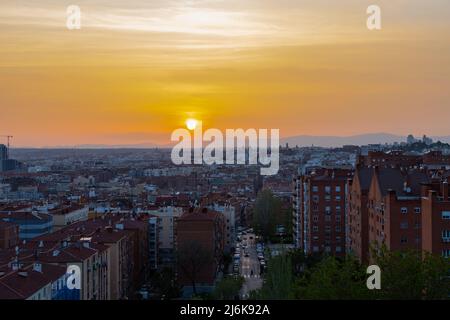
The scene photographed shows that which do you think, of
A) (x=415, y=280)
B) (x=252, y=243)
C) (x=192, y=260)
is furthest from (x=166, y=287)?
(x=252, y=243)

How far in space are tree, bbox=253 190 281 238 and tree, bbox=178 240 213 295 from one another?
8.43 meters

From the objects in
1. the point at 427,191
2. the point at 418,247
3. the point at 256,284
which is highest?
the point at 427,191

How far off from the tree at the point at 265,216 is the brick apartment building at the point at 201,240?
6.31 meters

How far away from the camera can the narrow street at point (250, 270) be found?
14.9 metres

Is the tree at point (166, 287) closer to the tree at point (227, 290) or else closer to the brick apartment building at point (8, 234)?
the tree at point (227, 290)

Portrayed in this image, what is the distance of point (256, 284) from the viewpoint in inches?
619

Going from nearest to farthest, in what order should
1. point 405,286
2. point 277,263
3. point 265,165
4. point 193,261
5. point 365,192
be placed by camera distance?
point 405,286, point 277,263, point 365,192, point 193,261, point 265,165

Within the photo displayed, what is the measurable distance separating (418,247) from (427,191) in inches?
49.8

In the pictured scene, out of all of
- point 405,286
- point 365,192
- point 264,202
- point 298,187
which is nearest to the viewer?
point 405,286

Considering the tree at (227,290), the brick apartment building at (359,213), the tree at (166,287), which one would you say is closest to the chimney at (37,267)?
the tree at (227,290)

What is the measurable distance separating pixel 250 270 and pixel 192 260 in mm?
2679

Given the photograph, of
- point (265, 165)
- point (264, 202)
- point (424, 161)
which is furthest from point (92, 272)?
point (265, 165)

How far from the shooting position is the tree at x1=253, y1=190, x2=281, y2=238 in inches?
976
